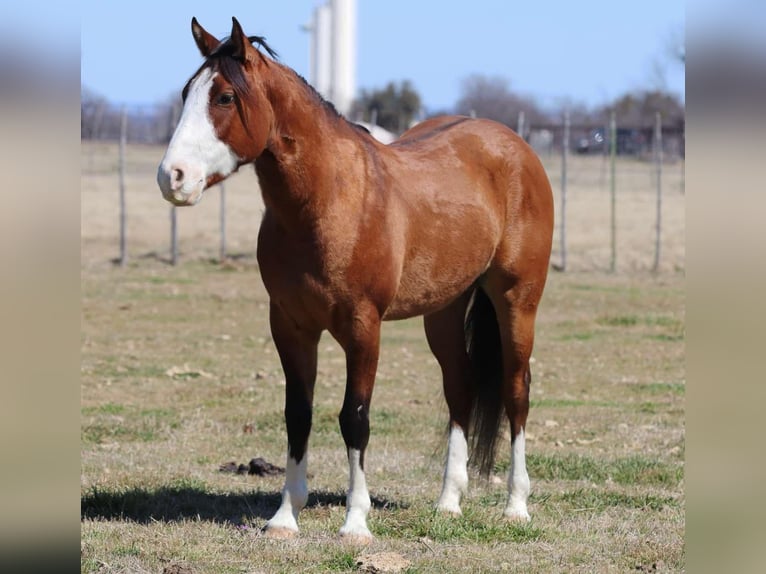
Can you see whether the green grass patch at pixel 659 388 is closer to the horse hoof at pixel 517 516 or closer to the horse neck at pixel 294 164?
the horse hoof at pixel 517 516

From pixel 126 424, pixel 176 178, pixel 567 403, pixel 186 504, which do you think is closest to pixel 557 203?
pixel 567 403

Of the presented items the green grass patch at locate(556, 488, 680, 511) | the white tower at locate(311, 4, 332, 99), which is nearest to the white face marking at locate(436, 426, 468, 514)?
the green grass patch at locate(556, 488, 680, 511)

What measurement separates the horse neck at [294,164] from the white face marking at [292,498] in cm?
119

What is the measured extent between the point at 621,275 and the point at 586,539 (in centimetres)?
1313

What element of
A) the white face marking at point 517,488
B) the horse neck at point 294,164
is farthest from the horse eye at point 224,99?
the white face marking at point 517,488

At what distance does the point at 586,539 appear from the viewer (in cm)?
493

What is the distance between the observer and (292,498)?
16.5 feet

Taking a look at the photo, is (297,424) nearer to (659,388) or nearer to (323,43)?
(659,388)

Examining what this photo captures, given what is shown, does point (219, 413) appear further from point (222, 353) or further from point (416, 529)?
point (416, 529)

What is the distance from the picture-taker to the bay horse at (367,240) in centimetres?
443

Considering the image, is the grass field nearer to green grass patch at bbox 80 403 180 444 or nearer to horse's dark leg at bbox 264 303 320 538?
green grass patch at bbox 80 403 180 444

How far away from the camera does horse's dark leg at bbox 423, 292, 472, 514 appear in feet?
18.8

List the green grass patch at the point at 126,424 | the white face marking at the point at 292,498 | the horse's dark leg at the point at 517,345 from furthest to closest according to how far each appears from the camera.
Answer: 1. the green grass patch at the point at 126,424
2. the horse's dark leg at the point at 517,345
3. the white face marking at the point at 292,498

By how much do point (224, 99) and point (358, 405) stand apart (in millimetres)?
1521
